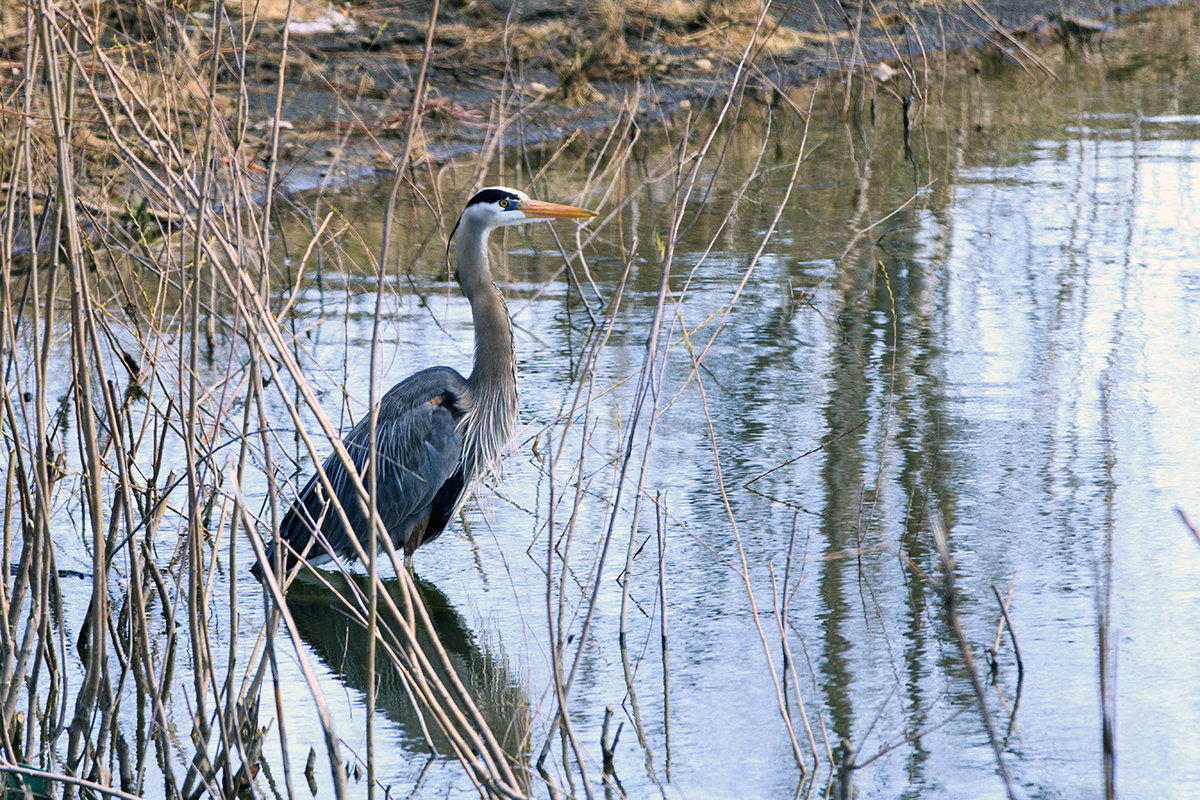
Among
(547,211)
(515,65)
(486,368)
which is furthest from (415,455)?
(515,65)

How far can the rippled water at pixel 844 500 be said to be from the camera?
336 cm

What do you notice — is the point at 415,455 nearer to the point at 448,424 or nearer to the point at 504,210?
the point at 448,424

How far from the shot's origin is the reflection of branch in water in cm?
364

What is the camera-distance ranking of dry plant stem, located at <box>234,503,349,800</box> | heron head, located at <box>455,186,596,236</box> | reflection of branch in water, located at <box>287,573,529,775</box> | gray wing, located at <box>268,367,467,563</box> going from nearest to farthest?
1. dry plant stem, located at <box>234,503,349,800</box>
2. reflection of branch in water, located at <box>287,573,529,775</box>
3. gray wing, located at <box>268,367,467,563</box>
4. heron head, located at <box>455,186,596,236</box>

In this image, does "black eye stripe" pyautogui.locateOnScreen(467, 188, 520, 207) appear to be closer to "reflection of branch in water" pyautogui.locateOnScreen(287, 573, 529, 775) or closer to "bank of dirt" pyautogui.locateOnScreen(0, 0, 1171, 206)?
"reflection of branch in water" pyautogui.locateOnScreen(287, 573, 529, 775)

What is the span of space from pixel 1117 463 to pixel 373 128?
6.80 meters

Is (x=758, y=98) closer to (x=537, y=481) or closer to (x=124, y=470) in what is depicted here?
(x=537, y=481)

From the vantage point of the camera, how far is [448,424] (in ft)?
15.4

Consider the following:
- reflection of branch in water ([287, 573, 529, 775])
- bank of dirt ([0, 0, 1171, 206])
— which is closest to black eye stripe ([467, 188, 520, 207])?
reflection of branch in water ([287, 573, 529, 775])

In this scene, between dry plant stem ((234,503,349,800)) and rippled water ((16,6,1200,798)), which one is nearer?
dry plant stem ((234,503,349,800))

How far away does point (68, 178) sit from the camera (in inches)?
88.9

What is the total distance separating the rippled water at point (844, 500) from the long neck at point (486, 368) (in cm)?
29

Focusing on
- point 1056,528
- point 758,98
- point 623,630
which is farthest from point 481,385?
point 758,98

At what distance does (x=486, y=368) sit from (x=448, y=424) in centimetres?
23
